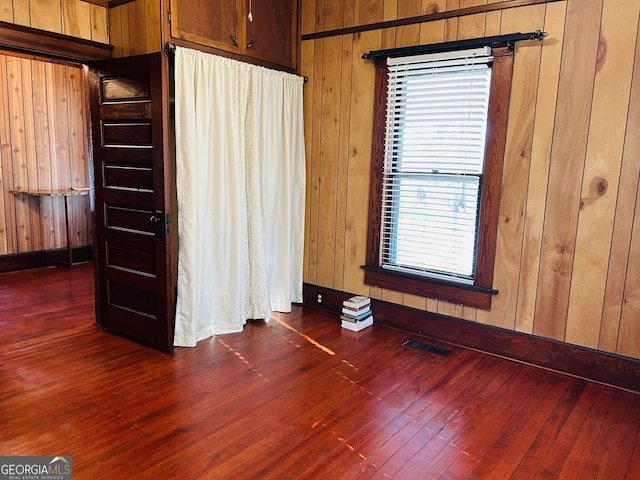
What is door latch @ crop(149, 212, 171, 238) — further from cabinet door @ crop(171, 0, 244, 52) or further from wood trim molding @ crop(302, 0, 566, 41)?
wood trim molding @ crop(302, 0, 566, 41)

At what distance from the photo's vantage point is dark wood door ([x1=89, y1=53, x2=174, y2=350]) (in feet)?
11.1

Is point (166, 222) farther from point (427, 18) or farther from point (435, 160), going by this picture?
point (427, 18)

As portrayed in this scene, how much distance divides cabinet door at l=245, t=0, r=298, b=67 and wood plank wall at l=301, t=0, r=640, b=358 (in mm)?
844

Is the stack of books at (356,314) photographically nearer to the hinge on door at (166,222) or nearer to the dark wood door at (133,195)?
the dark wood door at (133,195)

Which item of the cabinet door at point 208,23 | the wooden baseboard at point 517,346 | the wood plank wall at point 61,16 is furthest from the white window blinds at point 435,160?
the wood plank wall at point 61,16

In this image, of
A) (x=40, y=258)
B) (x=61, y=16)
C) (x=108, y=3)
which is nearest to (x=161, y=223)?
(x=61, y=16)

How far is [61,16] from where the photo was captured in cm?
353

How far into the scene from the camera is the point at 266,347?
12.1ft

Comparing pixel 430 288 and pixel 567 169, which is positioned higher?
pixel 567 169

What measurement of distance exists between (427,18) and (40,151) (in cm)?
498

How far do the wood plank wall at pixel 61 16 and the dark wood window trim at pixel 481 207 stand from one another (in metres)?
2.21

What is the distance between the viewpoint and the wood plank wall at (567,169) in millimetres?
3053

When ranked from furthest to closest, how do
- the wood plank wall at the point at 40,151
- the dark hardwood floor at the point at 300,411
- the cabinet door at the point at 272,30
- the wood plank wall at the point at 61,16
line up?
the wood plank wall at the point at 40,151, the cabinet door at the point at 272,30, the wood plank wall at the point at 61,16, the dark hardwood floor at the point at 300,411

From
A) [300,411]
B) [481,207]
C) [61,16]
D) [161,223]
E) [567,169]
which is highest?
[61,16]
